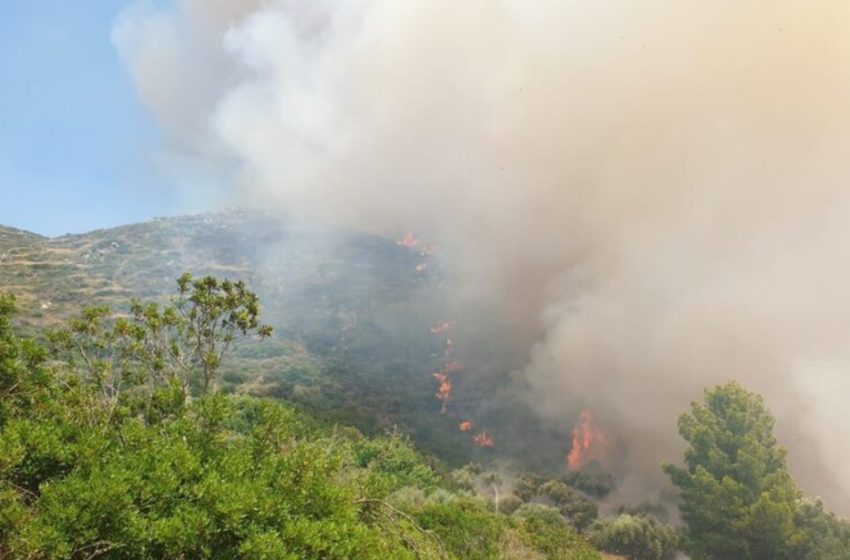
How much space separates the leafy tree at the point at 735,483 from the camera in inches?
1128

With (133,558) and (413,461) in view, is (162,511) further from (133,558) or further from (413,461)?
(413,461)

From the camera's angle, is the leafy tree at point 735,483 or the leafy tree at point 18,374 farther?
the leafy tree at point 735,483

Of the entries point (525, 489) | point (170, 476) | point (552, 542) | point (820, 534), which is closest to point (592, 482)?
point (525, 489)

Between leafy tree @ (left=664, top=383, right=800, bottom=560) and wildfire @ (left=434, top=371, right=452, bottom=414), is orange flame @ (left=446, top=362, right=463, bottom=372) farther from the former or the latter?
leafy tree @ (left=664, top=383, right=800, bottom=560)

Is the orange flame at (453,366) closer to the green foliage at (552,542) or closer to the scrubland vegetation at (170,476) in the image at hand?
the green foliage at (552,542)

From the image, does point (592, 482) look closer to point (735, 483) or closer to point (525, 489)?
point (525, 489)

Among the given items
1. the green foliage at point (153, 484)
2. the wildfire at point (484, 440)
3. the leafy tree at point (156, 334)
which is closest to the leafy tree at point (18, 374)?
the green foliage at point (153, 484)

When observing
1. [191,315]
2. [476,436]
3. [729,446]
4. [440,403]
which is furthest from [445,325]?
[191,315]

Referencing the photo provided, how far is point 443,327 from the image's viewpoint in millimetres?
127938

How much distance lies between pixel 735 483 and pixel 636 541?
24.9 ft

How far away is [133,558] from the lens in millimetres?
5898

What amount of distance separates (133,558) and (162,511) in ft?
1.73

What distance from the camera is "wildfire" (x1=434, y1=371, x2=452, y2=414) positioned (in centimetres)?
9338

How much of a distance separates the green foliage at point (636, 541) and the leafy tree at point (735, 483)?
2.41m
